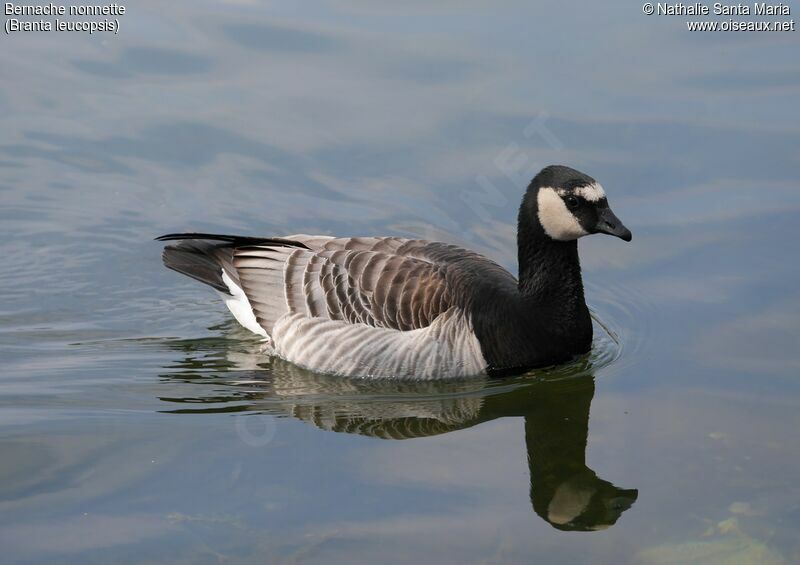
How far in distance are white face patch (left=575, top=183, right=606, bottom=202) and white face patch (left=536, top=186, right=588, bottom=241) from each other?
187mm

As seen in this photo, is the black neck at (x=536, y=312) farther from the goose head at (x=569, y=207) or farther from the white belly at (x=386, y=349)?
the white belly at (x=386, y=349)

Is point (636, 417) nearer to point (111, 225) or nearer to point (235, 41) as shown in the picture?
point (111, 225)

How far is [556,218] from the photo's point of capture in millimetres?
10109

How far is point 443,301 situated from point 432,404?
94 centimetres

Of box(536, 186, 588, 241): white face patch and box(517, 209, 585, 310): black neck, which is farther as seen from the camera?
box(517, 209, 585, 310): black neck

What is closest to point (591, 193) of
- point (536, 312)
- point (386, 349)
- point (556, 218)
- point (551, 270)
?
point (556, 218)

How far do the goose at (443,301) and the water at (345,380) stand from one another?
0.24m

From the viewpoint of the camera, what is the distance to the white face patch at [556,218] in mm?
10055

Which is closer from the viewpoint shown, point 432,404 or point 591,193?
point 432,404

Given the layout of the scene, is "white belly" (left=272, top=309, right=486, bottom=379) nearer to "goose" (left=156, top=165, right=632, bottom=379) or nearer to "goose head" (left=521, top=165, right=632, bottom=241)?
"goose" (left=156, top=165, right=632, bottom=379)

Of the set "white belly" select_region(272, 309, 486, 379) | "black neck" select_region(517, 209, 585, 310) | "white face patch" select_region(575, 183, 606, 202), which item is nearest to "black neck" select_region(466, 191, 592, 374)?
"black neck" select_region(517, 209, 585, 310)

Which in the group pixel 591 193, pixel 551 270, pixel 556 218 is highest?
pixel 591 193

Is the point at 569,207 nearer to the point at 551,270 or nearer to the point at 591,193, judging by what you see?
the point at 591,193

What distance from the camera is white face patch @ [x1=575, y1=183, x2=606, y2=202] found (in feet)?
32.5
